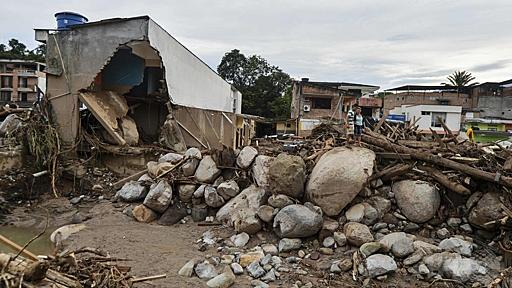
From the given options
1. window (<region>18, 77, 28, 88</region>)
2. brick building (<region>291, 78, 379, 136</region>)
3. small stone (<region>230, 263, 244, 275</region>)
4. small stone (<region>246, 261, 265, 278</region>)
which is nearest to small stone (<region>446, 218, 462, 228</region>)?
small stone (<region>246, 261, 265, 278</region>)

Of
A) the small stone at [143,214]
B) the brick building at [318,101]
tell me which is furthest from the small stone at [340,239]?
the brick building at [318,101]

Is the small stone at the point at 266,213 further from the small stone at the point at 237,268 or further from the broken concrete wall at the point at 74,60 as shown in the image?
the broken concrete wall at the point at 74,60

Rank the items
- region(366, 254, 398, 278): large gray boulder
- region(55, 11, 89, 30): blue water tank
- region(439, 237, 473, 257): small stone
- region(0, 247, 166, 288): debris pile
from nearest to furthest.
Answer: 1. region(0, 247, 166, 288): debris pile
2. region(366, 254, 398, 278): large gray boulder
3. region(439, 237, 473, 257): small stone
4. region(55, 11, 89, 30): blue water tank

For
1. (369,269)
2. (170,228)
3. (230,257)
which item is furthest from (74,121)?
(369,269)

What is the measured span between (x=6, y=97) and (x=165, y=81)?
124ft

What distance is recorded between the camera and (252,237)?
692cm

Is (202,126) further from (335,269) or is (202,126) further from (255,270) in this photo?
(335,269)

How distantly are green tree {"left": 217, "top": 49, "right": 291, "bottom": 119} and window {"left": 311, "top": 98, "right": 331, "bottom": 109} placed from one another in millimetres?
4231

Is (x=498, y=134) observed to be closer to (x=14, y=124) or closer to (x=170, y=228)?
(x=170, y=228)

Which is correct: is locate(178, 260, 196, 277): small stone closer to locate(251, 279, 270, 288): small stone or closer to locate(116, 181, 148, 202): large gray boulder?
locate(251, 279, 270, 288): small stone

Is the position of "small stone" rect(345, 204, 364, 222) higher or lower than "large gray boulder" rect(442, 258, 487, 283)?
higher

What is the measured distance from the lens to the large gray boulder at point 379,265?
530cm

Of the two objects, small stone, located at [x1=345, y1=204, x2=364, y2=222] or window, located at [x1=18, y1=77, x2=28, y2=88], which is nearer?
small stone, located at [x1=345, y1=204, x2=364, y2=222]

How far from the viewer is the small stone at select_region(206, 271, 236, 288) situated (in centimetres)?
517
